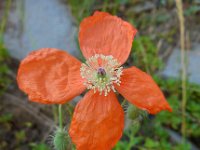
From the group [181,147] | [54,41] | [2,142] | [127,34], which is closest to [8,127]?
[2,142]

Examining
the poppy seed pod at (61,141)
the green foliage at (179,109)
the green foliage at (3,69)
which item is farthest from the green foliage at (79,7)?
the poppy seed pod at (61,141)

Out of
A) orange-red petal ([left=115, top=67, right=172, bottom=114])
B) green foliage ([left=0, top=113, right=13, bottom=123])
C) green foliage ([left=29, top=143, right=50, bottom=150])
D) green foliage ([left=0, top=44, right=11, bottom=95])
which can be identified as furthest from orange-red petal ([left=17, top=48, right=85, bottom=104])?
green foliage ([left=0, top=44, right=11, bottom=95])

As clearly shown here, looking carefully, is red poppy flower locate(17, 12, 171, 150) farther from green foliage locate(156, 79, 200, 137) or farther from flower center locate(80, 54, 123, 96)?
green foliage locate(156, 79, 200, 137)

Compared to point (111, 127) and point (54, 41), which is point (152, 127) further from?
point (111, 127)

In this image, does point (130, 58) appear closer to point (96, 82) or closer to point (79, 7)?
point (79, 7)

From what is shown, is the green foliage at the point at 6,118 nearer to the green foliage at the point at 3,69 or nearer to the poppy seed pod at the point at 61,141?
the green foliage at the point at 3,69
